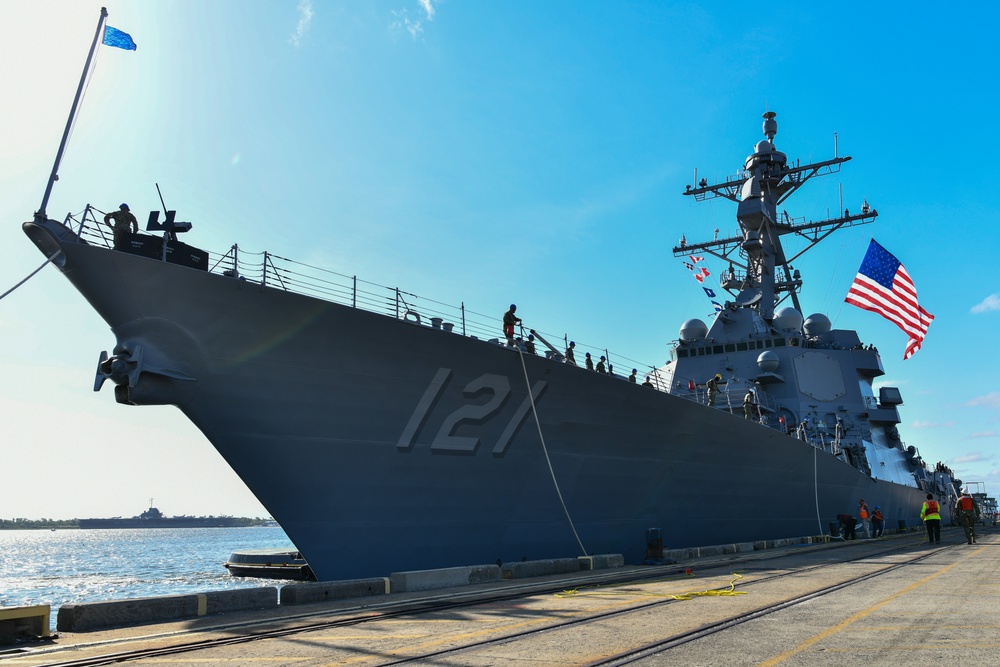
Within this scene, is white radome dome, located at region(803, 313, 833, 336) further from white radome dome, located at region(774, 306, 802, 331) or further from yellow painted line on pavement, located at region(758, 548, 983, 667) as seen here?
yellow painted line on pavement, located at region(758, 548, 983, 667)

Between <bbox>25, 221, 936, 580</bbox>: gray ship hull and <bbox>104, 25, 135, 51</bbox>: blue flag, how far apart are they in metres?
2.08

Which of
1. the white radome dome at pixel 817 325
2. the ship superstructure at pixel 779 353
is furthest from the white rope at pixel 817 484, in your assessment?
the white radome dome at pixel 817 325

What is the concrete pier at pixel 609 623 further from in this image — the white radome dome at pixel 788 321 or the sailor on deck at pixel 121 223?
the white radome dome at pixel 788 321

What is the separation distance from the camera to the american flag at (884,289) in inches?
741

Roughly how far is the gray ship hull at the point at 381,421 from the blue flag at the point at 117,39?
2.08 meters

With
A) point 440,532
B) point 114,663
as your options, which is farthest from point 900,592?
point 114,663

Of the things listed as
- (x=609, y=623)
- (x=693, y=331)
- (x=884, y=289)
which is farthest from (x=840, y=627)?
(x=693, y=331)

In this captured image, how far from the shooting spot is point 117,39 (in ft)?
25.6

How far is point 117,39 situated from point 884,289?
59.3 feet

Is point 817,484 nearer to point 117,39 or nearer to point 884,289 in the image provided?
point 884,289

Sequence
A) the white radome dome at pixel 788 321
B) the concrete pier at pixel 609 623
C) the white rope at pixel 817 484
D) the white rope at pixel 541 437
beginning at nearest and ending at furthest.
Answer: the concrete pier at pixel 609 623
the white rope at pixel 541 437
the white rope at pixel 817 484
the white radome dome at pixel 788 321

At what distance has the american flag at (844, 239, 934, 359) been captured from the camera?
18812mm

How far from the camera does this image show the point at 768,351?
2014cm

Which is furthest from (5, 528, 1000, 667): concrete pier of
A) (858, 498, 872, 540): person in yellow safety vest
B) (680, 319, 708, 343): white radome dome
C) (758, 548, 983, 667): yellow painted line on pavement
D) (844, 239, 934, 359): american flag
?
(680, 319, 708, 343): white radome dome
